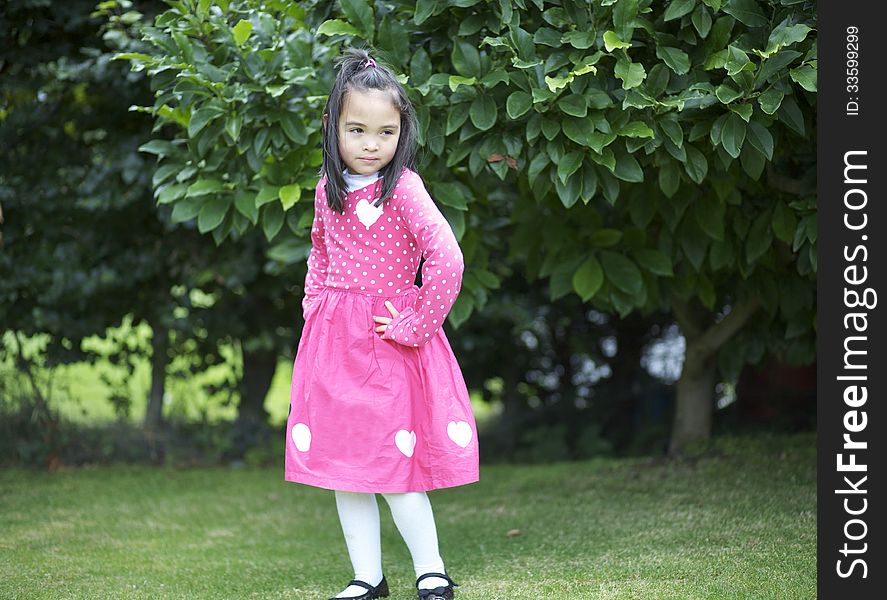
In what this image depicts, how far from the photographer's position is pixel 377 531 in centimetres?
276

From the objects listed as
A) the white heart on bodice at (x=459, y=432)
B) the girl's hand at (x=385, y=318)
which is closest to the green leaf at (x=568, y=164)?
the girl's hand at (x=385, y=318)

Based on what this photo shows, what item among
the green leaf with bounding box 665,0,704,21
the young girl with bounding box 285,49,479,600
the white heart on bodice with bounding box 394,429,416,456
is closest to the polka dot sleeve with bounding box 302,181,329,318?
the young girl with bounding box 285,49,479,600

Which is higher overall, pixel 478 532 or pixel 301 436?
pixel 301 436

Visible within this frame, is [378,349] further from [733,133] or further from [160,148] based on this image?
[160,148]

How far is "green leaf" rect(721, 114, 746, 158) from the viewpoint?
283cm

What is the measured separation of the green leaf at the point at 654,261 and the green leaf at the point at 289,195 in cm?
139

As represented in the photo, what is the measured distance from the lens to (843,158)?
2342mm

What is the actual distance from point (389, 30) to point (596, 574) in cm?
178

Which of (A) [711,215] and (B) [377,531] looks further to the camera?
(A) [711,215]

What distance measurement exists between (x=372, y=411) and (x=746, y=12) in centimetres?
155

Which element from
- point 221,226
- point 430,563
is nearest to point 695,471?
point 430,563

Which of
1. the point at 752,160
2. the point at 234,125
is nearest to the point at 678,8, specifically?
the point at 752,160

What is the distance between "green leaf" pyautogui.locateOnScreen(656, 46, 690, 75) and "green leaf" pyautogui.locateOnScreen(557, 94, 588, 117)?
10.5 inches

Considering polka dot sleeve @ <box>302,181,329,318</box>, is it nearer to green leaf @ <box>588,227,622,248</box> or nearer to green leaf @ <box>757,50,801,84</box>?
green leaf @ <box>757,50,801,84</box>
